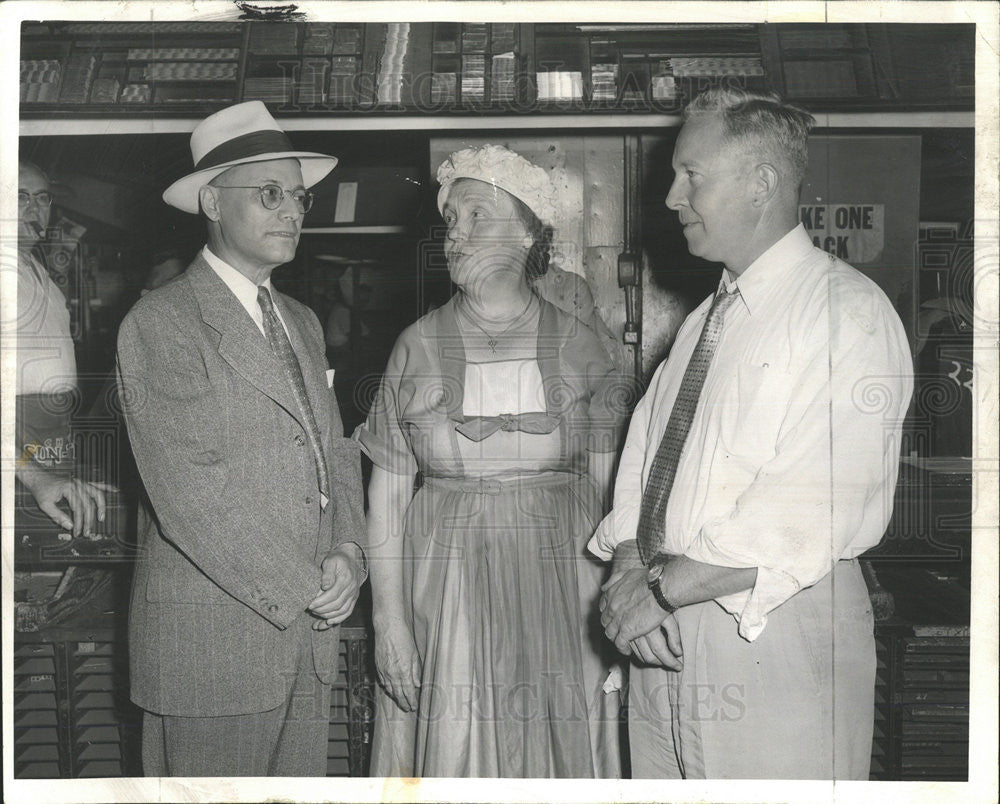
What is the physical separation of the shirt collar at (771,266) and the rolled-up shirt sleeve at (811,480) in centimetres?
15

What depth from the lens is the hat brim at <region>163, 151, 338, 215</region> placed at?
2.32 metres

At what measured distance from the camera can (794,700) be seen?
7.23 feet

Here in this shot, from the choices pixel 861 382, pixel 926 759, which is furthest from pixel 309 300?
pixel 926 759

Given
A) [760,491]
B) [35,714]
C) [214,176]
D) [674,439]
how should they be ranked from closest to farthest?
[760,491]
[674,439]
[214,176]
[35,714]

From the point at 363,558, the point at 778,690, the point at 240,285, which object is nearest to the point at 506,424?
the point at 363,558

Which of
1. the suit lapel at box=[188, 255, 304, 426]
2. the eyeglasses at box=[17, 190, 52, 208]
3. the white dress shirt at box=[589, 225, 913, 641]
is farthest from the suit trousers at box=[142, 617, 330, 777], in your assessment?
the eyeglasses at box=[17, 190, 52, 208]

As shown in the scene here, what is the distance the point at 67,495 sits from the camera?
95.0 inches

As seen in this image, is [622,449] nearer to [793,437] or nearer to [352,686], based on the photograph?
[793,437]

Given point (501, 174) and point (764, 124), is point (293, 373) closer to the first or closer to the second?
point (501, 174)

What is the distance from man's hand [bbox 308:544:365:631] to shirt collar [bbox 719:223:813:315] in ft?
3.81

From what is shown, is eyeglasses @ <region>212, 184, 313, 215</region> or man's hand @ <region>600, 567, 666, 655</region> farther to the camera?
eyeglasses @ <region>212, 184, 313, 215</region>

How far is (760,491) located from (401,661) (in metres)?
1.02

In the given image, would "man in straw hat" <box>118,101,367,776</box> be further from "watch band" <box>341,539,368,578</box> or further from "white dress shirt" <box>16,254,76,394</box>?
"white dress shirt" <box>16,254,76,394</box>

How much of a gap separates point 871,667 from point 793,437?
630 mm
